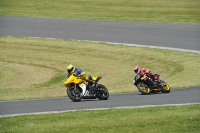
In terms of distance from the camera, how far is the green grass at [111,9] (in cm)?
4631

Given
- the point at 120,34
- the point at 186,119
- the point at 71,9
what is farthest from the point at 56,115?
the point at 71,9

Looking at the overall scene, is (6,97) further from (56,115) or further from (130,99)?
(56,115)

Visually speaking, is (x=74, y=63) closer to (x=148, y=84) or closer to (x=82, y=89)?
(x=148, y=84)

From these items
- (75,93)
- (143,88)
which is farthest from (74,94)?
(143,88)

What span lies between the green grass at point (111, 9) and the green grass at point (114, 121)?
27.7m

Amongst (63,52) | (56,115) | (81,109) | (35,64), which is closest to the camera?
(56,115)

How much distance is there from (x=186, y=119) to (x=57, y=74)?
52.0ft

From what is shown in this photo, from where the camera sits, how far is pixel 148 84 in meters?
23.1

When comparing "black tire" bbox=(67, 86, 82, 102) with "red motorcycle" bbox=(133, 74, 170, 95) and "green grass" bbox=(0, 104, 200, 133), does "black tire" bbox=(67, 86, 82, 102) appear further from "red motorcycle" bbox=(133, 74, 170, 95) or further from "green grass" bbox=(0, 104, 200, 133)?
"green grass" bbox=(0, 104, 200, 133)

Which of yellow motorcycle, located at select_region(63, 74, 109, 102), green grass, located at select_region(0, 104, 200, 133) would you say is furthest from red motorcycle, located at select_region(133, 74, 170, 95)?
green grass, located at select_region(0, 104, 200, 133)

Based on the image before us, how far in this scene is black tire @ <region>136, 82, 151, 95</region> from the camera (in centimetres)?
2283

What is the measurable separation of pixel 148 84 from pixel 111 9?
92.9ft

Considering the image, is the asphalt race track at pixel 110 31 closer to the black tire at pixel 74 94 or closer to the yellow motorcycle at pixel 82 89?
the yellow motorcycle at pixel 82 89

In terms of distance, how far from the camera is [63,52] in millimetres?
36344
